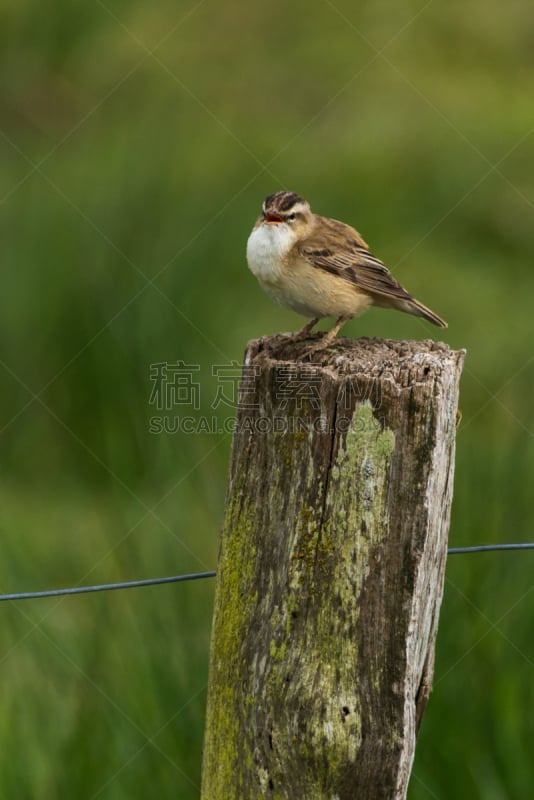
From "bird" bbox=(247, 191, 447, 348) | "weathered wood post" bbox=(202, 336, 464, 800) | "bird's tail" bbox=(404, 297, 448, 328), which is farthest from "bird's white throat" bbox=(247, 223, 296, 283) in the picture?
"weathered wood post" bbox=(202, 336, 464, 800)

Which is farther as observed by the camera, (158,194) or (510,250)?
(510,250)

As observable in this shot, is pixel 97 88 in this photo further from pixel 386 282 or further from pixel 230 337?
pixel 386 282

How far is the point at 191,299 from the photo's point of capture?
761 centimetres

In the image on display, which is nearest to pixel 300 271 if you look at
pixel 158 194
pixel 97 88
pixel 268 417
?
pixel 268 417

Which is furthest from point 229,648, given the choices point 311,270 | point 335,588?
point 311,270

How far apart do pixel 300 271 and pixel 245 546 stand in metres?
1.98

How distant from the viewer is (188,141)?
31.8 feet

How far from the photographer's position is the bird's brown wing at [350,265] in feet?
14.9

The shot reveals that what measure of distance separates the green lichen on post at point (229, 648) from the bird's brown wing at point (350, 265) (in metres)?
1.93

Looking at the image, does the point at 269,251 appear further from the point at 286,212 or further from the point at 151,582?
the point at 151,582

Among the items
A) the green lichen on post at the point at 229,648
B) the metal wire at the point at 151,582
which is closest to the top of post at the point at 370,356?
the green lichen on post at the point at 229,648

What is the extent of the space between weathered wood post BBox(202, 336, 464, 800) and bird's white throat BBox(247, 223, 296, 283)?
1791 mm

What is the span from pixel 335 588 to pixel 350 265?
7.32 feet

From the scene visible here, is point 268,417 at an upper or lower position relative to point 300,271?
lower
